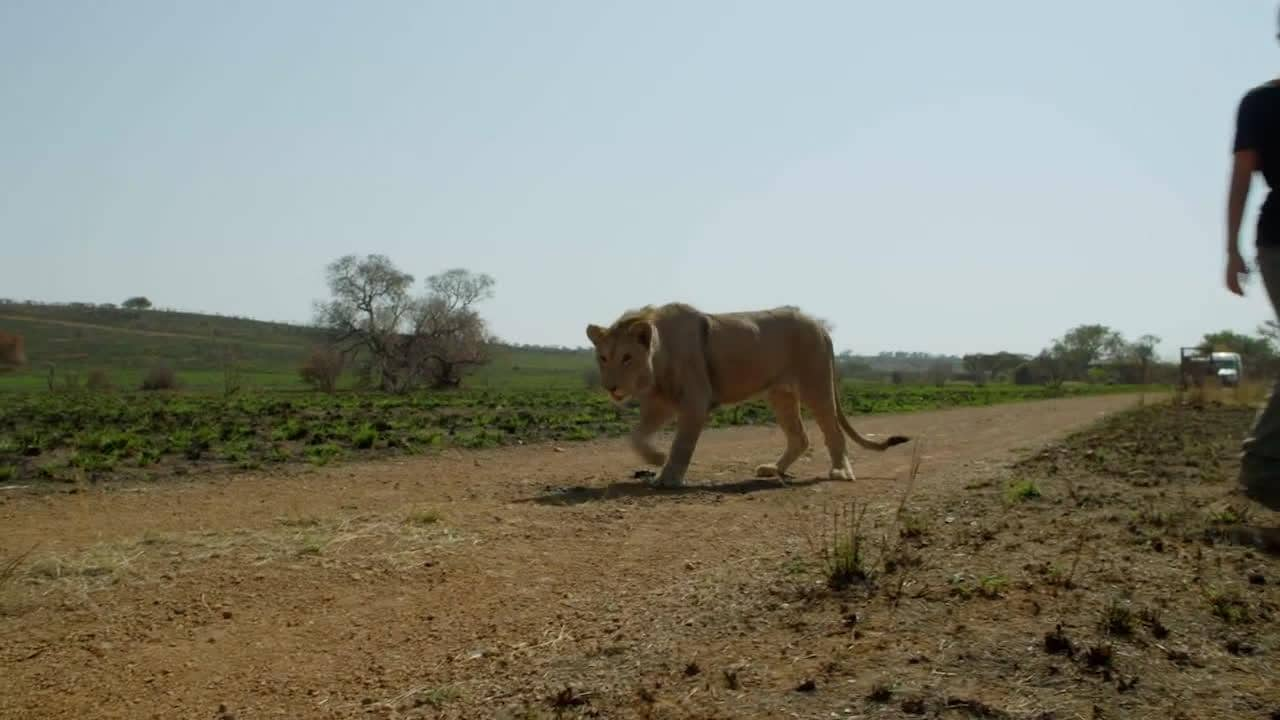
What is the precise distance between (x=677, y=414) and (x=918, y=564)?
219 inches

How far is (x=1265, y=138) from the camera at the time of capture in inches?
160

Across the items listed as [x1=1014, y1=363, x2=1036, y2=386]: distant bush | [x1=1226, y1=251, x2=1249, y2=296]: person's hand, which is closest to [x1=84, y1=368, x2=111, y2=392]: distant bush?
[x1=1226, y1=251, x2=1249, y2=296]: person's hand

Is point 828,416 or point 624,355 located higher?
point 624,355

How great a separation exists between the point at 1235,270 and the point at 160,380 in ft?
184

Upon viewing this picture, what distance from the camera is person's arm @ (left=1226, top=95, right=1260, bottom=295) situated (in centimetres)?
409

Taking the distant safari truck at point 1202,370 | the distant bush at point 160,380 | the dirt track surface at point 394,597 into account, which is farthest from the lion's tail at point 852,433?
the distant bush at point 160,380

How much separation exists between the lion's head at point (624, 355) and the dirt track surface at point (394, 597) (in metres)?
1.06

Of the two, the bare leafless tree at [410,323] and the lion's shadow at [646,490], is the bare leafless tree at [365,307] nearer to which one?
the bare leafless tree at [410,323]

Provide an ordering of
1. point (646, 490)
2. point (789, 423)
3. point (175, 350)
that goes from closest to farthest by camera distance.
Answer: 1. point (646, 490)
2. point (789, 423)
3. point (175, 350)

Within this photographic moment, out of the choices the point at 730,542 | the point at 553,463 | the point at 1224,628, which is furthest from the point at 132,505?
the point at 1224,628

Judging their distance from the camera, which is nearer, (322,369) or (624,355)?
(624,355)

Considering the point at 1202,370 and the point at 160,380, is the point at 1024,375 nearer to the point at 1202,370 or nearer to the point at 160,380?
the point at 1202,370

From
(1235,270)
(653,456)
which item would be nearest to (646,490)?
(653,456)

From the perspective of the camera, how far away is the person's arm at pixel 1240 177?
4090mm
